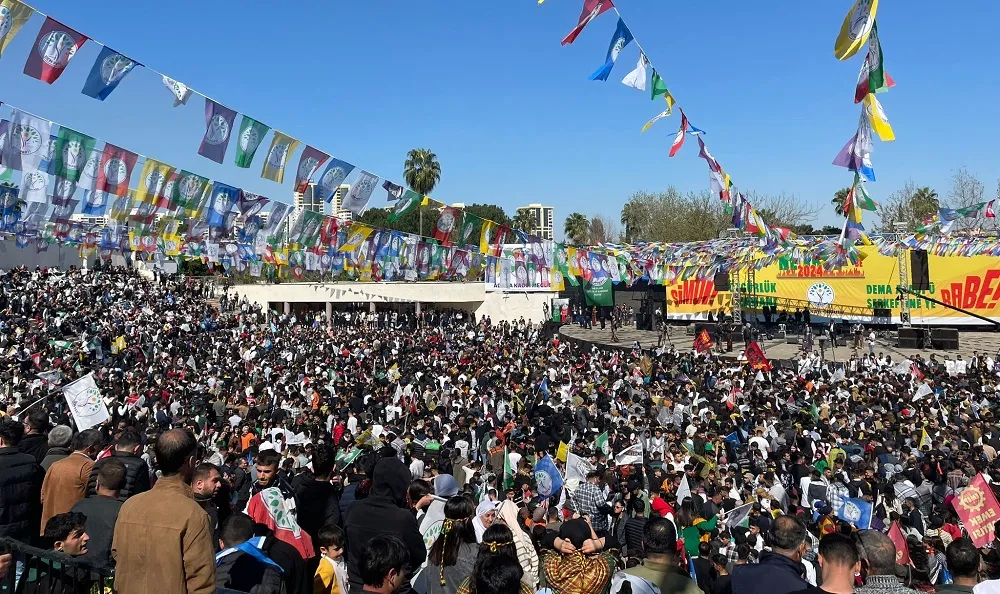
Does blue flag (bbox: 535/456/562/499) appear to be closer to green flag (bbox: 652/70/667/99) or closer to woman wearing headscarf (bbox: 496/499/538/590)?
woman wearing headscarf (bbox: 496/499/538/590)

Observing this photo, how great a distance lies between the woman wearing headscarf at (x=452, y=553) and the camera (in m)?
4.99

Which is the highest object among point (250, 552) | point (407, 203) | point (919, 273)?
point (407, 203)

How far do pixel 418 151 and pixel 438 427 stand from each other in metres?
56.8

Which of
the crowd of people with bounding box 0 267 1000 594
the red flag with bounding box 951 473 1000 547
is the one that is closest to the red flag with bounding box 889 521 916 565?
the crowd of people with bounding box 0 267 1000 594

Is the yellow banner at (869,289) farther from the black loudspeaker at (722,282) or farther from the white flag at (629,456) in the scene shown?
the white flag at (629,456)

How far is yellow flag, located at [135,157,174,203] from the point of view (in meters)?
14.3

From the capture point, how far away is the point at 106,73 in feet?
34.8

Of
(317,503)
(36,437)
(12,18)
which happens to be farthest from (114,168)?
(317,503)

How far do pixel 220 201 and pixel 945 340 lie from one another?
23326 mm

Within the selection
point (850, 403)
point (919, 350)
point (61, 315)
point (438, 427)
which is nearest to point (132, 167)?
point (438, 427)

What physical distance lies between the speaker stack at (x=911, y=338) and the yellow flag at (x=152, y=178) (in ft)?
78.6

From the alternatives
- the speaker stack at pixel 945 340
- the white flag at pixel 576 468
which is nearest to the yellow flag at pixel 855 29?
the white flag at pixel 576 468

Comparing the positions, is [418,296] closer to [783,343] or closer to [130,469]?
[783,343]

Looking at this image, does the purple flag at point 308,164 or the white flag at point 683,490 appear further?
the purple flag at point 308,164
